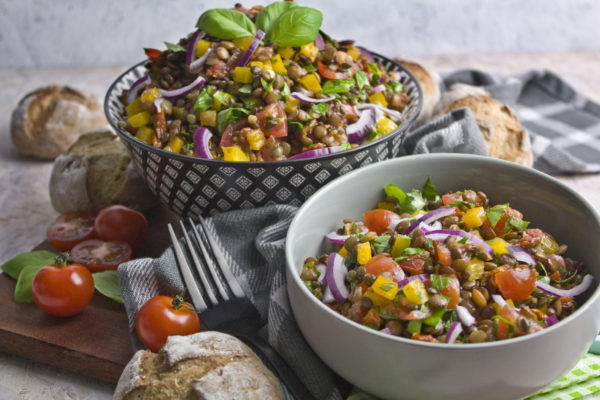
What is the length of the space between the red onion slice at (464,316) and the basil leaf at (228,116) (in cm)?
125

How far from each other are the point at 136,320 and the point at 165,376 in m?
0.42

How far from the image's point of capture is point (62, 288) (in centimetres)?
258

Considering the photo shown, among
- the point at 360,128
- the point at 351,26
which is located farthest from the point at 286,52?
the point at 351,26

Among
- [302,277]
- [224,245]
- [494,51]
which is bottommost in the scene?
[494,51]

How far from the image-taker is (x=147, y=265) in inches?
106

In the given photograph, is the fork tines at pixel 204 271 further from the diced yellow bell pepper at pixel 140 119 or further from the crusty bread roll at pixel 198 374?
the diced yellow bell pepper at pixel 140 119

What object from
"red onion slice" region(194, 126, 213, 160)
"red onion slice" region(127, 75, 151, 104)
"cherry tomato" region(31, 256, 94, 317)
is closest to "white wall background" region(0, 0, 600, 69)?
"red onion slice" region(127, 75, 151, 104)

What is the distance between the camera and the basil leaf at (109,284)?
2744mm

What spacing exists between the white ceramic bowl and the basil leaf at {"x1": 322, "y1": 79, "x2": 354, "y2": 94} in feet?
1.40

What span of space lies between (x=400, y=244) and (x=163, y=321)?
927 millimetres

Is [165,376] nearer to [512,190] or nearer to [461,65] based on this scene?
[512,190]

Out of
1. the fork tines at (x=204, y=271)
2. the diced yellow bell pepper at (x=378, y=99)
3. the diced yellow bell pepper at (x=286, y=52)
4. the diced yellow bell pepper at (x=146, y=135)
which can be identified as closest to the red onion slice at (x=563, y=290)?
the fork tines at (x=204, y=271)

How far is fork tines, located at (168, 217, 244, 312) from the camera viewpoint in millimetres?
2521

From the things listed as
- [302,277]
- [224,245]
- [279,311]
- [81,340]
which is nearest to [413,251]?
[302,277]
